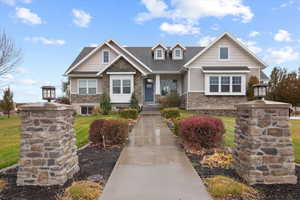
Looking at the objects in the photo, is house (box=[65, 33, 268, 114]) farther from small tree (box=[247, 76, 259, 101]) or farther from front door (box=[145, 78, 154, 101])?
front door (box=[145, 78, 154, 101])

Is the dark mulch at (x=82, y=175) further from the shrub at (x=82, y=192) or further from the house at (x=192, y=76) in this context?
the house at (x=192, y=76)

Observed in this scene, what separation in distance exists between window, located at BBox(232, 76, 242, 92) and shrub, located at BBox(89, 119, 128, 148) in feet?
45.3

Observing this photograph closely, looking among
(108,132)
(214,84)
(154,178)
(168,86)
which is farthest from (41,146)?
(168,86)

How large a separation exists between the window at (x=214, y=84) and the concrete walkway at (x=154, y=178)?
12.9m

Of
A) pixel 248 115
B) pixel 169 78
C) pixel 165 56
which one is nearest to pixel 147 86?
pixel 169 78

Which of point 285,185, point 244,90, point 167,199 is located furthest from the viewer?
point 244,90

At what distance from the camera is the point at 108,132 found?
7.05 meters

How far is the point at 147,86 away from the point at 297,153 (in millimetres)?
16752

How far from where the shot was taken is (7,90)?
76.7 ft

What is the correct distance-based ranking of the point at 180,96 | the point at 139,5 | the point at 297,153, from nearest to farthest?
the point at 297,153 < the point at 139,5 < the point at 180,96

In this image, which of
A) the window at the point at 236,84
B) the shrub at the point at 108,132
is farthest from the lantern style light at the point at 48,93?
the window at the point at 236,84

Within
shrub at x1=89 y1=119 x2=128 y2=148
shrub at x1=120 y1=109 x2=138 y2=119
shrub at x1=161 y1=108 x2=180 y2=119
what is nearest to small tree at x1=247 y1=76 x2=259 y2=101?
shrub at x1=161 y1=108 x2=180 y2=119

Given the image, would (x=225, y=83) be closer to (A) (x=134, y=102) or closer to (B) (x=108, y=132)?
(A) (x=134, y=102)

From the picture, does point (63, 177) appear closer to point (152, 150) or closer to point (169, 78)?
point (152, 150)
